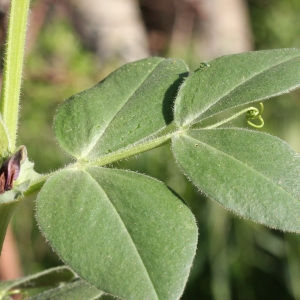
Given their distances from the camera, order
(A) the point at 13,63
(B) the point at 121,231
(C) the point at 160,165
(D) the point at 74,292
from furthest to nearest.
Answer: (C) the point at 160,165 → (D) the point at 74,292 → (A) the point at 13,63 → (B) the point at 121,231

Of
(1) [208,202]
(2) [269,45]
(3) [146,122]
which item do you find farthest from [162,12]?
(3) [146,122]

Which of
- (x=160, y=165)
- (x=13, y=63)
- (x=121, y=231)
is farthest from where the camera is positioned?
(x=160, y=165)

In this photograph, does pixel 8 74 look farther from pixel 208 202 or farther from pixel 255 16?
pixel 255 16

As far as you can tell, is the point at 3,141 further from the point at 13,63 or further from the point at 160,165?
the point at 160,165

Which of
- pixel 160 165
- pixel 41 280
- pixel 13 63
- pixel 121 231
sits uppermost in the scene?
pixel 13 63

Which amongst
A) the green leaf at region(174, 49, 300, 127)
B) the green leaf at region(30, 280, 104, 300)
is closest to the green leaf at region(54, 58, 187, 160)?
the green leaf at region(174, 49, 300, 127)

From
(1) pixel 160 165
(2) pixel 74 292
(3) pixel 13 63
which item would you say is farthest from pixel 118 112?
(1) pixel 160 165

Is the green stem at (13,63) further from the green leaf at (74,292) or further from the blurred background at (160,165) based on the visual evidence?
the blurred background at (160,165)
